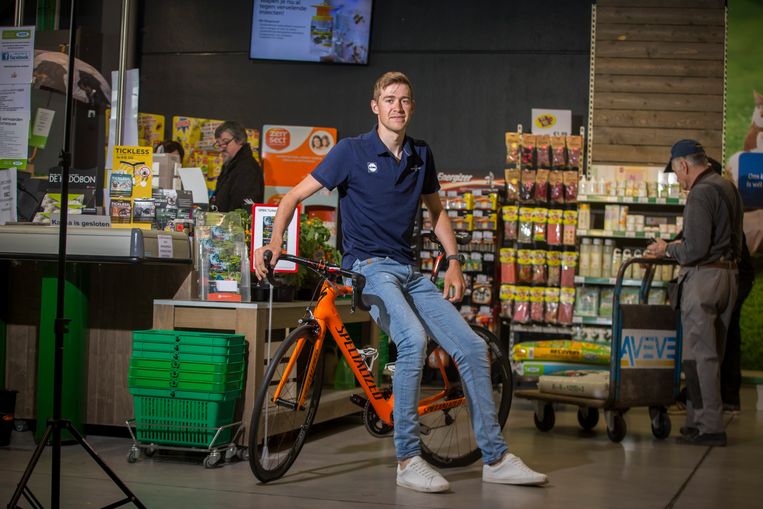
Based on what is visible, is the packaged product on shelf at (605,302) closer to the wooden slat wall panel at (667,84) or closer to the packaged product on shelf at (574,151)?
the packaged product on shelf at (574,151)

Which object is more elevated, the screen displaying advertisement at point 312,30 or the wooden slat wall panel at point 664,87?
the screen displaying advertisement at point 312,30

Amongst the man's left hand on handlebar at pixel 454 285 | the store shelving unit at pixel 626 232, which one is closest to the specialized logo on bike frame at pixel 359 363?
the man's left hand on handlebar at pixel 454 285

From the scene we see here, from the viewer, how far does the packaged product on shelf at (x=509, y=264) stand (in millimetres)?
8625

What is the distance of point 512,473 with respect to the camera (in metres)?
4.07

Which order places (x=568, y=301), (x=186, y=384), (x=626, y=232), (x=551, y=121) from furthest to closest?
1. (x=551, y=121)
2. (x=568, y=301)
3. (x=626, y=232)
4. (x=186, y=384)

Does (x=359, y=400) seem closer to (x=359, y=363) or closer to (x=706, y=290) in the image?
(x=359, y=363)

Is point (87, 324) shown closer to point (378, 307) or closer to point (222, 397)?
point (222, 397)

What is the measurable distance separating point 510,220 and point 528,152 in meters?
0.66

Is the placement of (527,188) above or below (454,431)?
above

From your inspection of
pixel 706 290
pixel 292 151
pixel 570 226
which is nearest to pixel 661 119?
pixel 570 226

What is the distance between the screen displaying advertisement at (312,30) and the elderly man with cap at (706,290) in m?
5.16

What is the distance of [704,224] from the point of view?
555 centimetres

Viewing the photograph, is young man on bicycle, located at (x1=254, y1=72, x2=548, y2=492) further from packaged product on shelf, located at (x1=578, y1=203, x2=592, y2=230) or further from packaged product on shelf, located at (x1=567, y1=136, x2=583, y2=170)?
packaged product on shelf, located at (x1=567, y1=136, x2=583, y2=170)

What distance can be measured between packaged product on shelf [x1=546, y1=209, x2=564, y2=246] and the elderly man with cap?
9.44 ft
